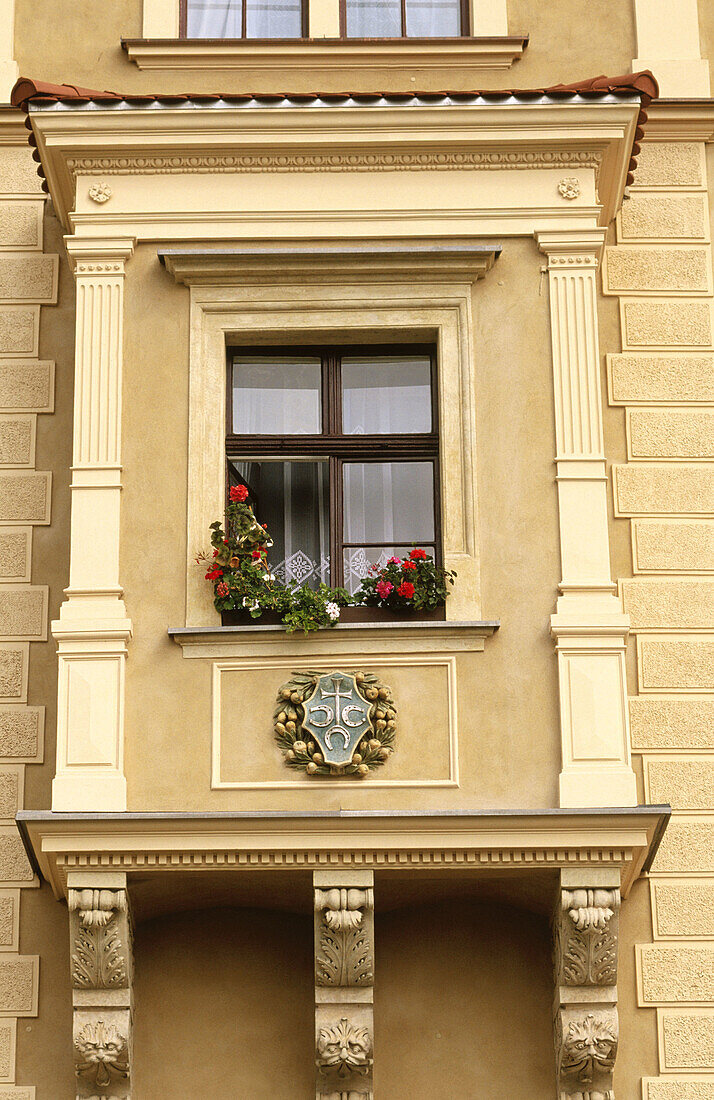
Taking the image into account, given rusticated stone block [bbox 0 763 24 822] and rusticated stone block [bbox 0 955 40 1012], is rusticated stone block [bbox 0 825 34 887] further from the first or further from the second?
rusticated stone block [bbox 0 955 40 1012]

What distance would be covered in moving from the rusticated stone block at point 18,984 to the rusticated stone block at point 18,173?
493 cm

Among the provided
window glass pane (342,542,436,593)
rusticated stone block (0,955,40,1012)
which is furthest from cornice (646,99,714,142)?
rusticated stone block (0,955,40,1012)

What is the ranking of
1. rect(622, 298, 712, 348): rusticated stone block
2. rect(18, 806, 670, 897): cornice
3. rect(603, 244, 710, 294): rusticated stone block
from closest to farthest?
rect(18, 806, 670, 897): cornice < rect(622, 298, 712, 348): rusticated stone block < rect(603, 244, 710, 294): rusticated stone block

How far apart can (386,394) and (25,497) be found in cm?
230

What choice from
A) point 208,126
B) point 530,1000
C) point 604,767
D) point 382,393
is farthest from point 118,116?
point 530,1000

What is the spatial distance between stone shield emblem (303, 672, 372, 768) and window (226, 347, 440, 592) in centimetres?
85

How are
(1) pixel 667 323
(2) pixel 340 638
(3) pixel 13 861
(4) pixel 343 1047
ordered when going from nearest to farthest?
1. (4) pixel 343 1047
2. (2) pixel 340 638
3. (3) pixel 13 861
4. (1) pixel 667 323

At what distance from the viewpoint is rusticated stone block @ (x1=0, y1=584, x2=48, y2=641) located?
484 inches

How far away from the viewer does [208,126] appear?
12.0 m

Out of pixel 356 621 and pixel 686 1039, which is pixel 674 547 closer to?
pixel 356 621

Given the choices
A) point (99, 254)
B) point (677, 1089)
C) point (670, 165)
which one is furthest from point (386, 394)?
point (677, 1089)

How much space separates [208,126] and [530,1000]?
212 inches

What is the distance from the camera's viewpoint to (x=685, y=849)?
11844mm

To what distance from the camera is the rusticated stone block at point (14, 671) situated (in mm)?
12203
